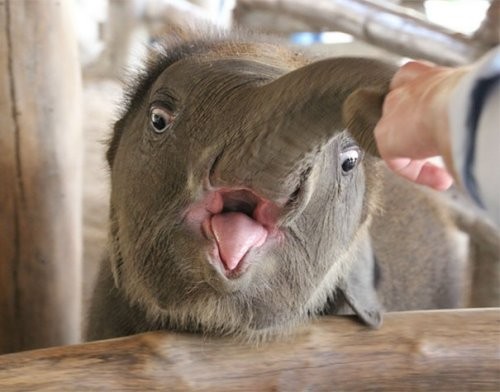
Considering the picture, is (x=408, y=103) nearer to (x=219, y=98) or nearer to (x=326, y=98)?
(x=326, y=98)

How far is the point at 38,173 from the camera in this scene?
183 cm

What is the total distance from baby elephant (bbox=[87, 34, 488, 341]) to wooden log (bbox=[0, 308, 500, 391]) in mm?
44

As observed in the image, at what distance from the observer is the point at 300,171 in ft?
3.53

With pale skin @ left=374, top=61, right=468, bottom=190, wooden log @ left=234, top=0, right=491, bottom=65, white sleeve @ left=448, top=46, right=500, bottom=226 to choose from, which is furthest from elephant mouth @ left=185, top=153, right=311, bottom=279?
wooden log @ left=234, top=0, right=491, bottom=65

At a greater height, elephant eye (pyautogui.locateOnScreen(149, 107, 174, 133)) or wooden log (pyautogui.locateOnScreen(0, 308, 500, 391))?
elephant eye (pyautogui.locateOnScreen(149, 107, 174, 133))

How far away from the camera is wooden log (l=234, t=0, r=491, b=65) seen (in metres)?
2.62

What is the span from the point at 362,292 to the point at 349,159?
350mm

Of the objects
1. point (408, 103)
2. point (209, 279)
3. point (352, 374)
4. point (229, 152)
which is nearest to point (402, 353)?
point (352, 374)

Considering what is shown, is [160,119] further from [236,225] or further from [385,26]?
[385,26]

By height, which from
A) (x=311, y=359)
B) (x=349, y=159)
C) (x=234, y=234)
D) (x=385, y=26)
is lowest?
(x=311, y=359)

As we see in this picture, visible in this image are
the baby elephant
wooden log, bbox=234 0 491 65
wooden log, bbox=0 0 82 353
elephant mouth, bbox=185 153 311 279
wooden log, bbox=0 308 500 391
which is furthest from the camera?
wooden log, bbox=234 0 491 65

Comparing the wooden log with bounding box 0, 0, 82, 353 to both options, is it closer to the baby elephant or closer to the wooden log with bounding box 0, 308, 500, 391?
the baby elephant

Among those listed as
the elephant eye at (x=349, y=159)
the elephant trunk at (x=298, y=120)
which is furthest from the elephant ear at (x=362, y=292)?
the elephant trunk at (x=298, y=120)

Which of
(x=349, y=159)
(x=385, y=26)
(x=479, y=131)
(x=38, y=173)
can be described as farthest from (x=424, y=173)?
(x=385, y=26)
